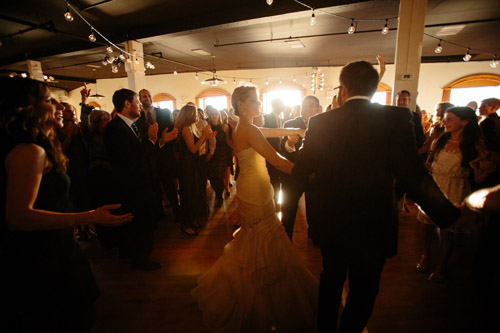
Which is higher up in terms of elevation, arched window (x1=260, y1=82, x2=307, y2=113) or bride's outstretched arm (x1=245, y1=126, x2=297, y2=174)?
arched window (x1=260, y1=82, x2=307, y2=113)

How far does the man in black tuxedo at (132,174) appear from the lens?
2.20m

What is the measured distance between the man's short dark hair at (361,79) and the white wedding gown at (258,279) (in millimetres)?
915

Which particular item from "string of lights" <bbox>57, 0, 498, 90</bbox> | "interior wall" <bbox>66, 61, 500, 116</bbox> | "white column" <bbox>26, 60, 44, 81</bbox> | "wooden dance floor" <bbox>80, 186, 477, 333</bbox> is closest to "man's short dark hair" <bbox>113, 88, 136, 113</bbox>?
"wooden dance floor" <bbox>80, 186, 477, 333</bbox>

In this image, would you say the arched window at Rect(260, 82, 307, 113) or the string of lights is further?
the arched window at Rect(260, 82, 307, 113)

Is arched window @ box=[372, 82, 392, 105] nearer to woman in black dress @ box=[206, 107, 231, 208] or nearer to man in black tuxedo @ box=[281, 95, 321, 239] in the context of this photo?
woman in black dress @ box=[206, 107, 231, 208]

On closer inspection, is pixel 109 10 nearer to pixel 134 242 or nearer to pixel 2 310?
pixel 134 242

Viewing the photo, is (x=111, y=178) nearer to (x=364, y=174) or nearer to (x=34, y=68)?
(x=364, y=174)

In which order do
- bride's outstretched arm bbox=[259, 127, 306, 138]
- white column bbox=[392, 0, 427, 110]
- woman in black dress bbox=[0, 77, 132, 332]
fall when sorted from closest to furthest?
woman in black dress bbox=[0, 77, 132, 332], bride's outstretched arm bbox=[259, 127, 306, 138], white column bbox=[392, 0, 427, 110]

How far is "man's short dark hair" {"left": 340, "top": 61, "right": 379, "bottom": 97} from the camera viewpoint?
1183 mm

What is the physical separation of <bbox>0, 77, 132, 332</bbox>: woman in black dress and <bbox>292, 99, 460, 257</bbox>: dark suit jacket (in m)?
1.07

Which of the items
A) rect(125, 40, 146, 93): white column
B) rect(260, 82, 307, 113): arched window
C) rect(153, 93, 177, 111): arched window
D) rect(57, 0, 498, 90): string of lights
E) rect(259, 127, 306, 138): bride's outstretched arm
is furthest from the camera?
rect(153, 93, 177, 111): arched window

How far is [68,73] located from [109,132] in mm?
14048

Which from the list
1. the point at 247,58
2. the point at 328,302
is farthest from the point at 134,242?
the point at 247,58

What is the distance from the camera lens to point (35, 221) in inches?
36.4
